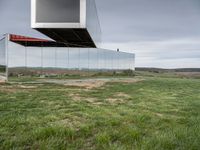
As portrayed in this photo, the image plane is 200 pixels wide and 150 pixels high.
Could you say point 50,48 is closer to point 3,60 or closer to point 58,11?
point 58,11

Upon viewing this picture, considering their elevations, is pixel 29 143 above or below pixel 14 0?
below

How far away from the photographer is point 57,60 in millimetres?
19953

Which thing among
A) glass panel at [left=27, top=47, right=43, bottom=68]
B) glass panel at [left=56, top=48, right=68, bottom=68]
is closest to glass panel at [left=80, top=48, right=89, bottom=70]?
glass panel at [left=56, top=48, right=68, bottom=68]

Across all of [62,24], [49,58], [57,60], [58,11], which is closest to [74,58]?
[57,60]

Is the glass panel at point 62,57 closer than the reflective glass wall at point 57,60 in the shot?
No

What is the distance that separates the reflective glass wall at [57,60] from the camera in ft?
48.4

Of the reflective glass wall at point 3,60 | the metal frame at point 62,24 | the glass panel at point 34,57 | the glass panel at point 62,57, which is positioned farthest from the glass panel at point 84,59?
the reflective glass wall at point 3,60

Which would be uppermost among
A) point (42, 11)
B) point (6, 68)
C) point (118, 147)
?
point (42, 11)

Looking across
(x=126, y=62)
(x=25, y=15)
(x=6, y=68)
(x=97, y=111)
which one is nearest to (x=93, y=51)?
(x=25, y=15)

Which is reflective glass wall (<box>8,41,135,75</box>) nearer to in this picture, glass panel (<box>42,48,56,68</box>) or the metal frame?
glass panel (<box>42,48,56,68</box>)

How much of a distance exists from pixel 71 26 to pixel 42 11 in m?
2.29

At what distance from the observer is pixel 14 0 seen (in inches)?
682

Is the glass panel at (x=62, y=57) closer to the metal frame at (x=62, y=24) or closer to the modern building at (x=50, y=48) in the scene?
the modern building at (x=50, y=48)

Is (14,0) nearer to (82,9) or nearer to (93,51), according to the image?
(82,9)
